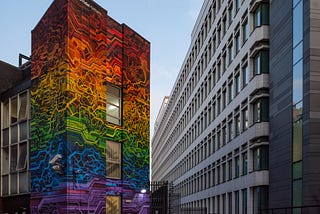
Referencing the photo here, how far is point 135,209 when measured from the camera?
3222 centimetres

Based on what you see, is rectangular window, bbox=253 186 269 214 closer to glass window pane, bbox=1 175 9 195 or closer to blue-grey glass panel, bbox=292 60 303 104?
blue-grey glass panel, bbox=292 60 303 104

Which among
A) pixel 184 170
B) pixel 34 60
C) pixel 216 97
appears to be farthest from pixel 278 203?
pixel 184 170

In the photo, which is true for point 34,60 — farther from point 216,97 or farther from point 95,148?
point 216,97

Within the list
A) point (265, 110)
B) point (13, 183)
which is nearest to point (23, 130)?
point (13, 183)

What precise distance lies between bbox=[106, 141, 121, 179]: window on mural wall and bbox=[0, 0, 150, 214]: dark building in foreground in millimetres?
65

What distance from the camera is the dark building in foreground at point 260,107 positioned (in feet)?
86.4

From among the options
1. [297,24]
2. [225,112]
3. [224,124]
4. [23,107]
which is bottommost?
[224,124]

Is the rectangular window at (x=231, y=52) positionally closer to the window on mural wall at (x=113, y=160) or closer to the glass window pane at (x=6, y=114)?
the window on mural wall at (x=113, y=160)

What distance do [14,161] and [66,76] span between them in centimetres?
1004

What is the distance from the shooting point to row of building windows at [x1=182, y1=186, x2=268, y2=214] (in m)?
33.4

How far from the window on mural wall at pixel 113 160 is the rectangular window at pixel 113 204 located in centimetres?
138

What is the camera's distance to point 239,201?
39.1 m

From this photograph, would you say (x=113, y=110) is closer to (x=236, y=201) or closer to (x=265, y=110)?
(x=265, y=110)

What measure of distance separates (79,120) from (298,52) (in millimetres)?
13630
